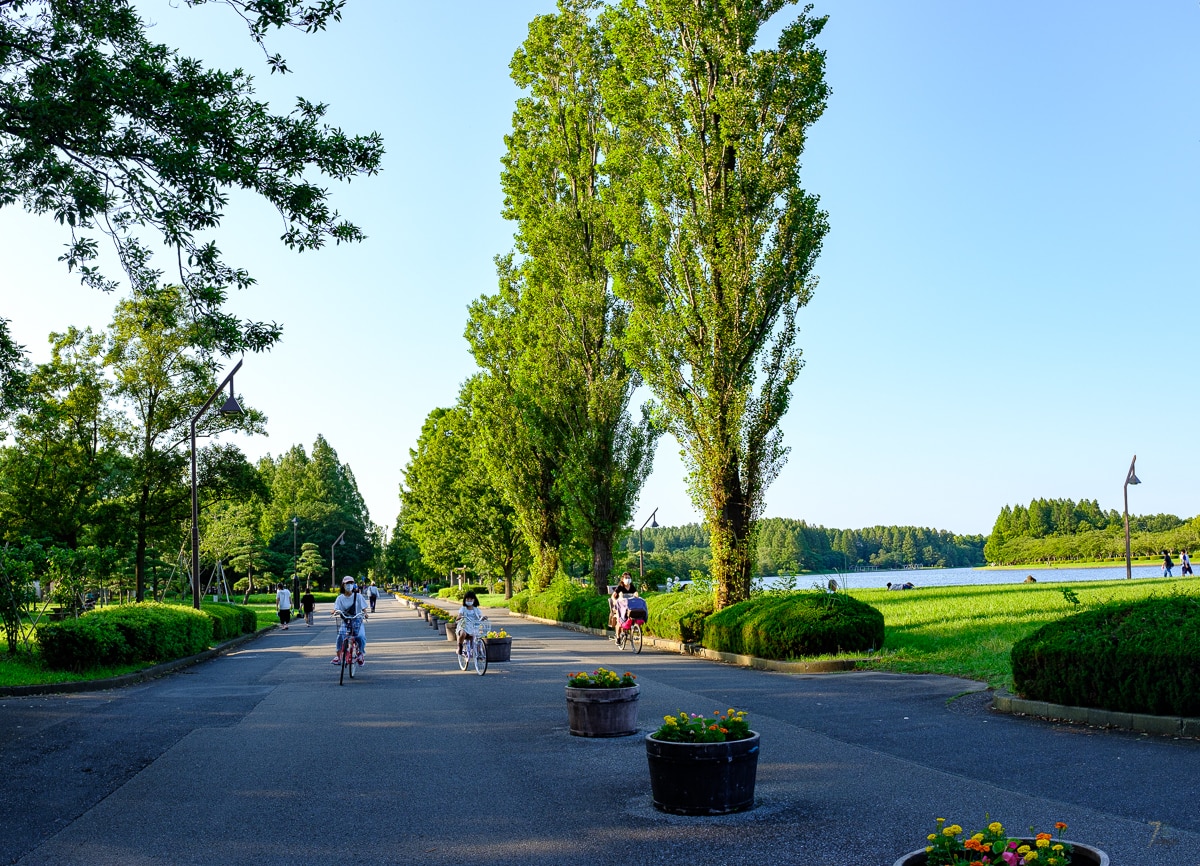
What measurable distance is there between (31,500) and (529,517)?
19403 millimetres

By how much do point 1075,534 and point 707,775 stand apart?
132676 mm

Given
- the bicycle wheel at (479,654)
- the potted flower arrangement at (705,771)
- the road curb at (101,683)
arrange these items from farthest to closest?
the bicycle wheel at (479,654)
the road curb at (101,683)
the potted flower arrangement at (705,771)

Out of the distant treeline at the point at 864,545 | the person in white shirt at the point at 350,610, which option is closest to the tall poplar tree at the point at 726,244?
the person in white shirt at the point at 350,610

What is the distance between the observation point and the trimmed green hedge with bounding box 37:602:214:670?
18469 millimetres

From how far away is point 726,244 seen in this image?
23062 mm

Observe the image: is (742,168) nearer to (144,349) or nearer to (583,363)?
(583,363)

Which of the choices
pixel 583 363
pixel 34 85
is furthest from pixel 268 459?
pixel 34 85

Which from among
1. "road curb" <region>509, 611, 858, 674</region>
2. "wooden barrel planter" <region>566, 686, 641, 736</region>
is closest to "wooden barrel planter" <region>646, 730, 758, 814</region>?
"wooden barrel planter" <region>566, 686, 641, 736</region>

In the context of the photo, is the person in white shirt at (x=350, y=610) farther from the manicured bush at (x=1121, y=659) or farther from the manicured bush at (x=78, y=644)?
the manicured bush at (x=1121, y=659)

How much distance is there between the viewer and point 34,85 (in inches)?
416

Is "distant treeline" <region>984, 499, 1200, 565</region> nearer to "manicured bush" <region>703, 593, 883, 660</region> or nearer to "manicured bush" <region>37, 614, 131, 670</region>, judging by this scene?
"manicured bush" <region>703, 593, 883, 660</region>

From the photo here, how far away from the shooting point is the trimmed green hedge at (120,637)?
18469 mm

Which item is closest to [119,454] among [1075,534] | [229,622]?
[229,622]

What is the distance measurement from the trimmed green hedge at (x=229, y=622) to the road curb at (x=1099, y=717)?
2375cm
